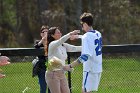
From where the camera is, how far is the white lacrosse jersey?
818 cm

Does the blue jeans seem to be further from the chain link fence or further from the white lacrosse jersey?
the white lacrosse jersey

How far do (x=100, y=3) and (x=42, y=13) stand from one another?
422cm

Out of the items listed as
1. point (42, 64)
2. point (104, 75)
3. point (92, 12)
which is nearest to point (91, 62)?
point (42, 64)

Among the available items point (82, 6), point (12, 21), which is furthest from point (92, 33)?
point (12, 21)

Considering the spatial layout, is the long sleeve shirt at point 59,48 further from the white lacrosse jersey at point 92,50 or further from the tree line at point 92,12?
the tree line at point 92,12

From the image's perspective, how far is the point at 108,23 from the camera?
28922 mm

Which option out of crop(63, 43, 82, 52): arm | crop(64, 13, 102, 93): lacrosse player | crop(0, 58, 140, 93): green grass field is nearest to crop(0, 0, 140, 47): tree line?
crop(0, 58, 140, 93): green grass field

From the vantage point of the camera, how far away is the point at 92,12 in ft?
98.4

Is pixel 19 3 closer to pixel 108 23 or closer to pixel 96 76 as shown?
pixel 108 23

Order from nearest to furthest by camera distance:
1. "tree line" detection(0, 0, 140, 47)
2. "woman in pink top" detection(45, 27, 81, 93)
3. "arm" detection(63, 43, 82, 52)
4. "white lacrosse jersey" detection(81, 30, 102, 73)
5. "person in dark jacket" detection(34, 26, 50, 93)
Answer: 1. "white lacrosse jersey" detection(81, 30, 102, 73)
2. "woman in pink top" detection(45, 27, 81, 93)
3. "arm" detection(63, 43, 82, 52)
4. "person in dark jacket" detection(34, 26, 50, 93)
5. "tree line" detection(0, 0, 140, 47)

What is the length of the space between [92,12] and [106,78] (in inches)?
727

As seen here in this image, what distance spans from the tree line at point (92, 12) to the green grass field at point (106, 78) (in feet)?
47.2

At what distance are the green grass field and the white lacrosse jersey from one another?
9.25 feet

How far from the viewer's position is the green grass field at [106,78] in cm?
1130
